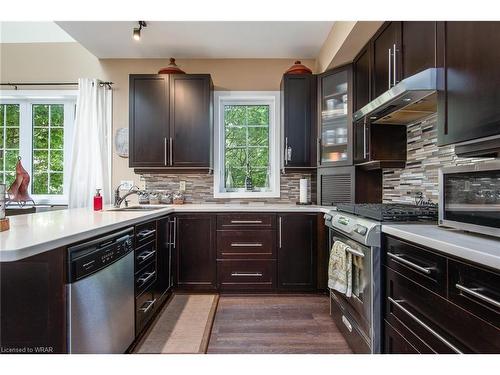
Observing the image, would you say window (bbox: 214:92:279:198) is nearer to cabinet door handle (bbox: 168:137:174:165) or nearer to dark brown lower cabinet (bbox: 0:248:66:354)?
cabinet door handle (bbox: 168:137:174:165)

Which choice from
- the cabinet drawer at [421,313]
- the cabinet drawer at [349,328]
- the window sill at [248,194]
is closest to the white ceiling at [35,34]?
the window sill at [248,194]

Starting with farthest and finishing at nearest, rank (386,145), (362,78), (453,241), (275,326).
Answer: (362,78)
(386,145)
(275,326)
(453,241)

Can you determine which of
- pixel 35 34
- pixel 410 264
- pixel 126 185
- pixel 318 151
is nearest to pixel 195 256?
pixel 126 185

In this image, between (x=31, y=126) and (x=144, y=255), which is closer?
(x=144, y=255)

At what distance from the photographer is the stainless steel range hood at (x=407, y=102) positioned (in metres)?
1.52

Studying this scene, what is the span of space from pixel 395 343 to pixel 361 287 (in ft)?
1.13

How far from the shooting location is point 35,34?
351 centimetres

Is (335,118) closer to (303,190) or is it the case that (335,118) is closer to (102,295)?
(303,190)

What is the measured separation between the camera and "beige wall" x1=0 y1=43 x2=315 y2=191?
11.5ft

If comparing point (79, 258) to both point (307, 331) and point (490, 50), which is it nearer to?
point (307, 331)

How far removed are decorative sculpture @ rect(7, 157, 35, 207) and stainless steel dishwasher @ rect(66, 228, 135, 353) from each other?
232 cm

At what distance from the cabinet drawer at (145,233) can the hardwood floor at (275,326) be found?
848 millimetres
